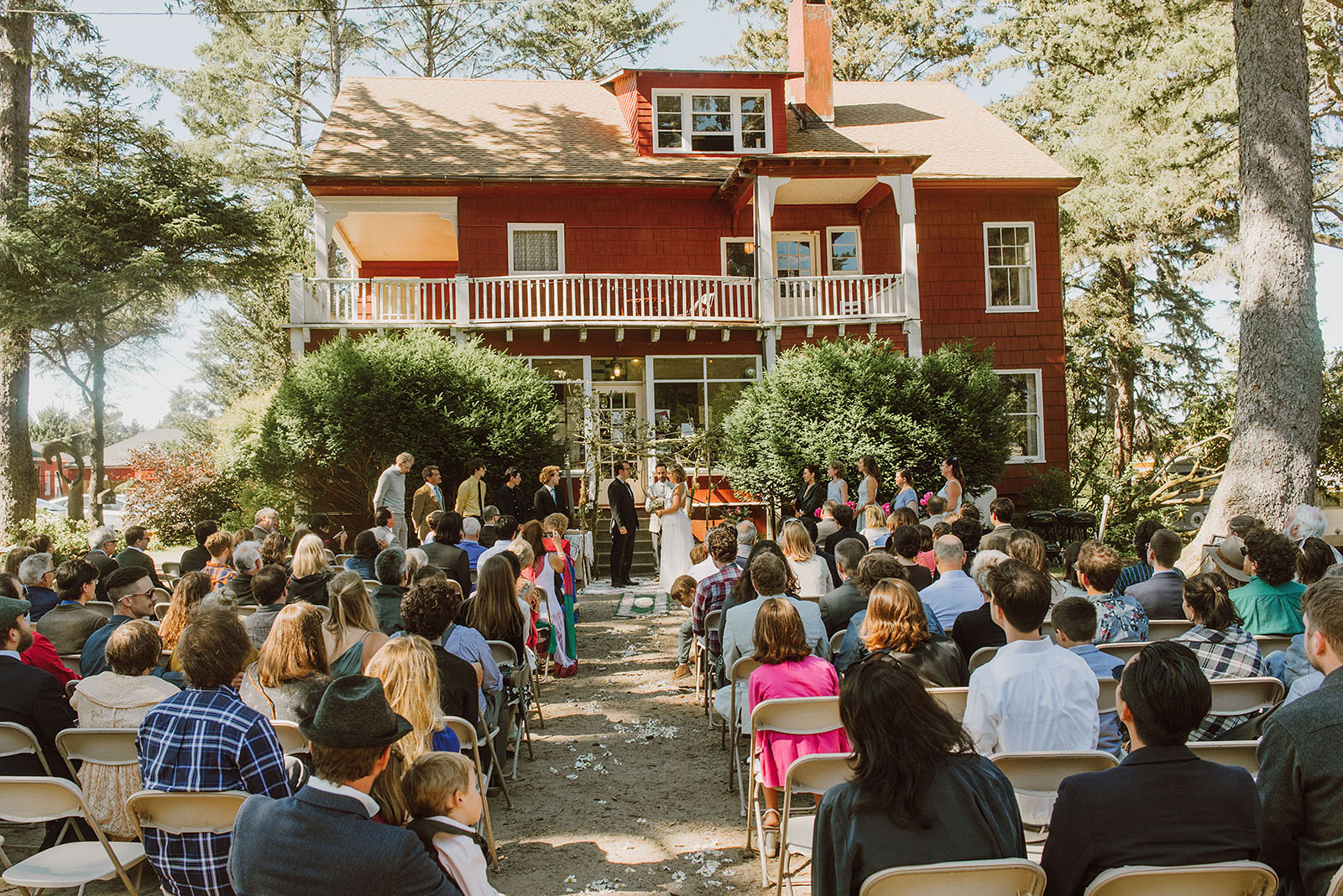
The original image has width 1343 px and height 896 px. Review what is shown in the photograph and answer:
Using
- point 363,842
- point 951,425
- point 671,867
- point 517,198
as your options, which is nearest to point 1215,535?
point 951,425

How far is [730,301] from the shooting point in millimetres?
19578

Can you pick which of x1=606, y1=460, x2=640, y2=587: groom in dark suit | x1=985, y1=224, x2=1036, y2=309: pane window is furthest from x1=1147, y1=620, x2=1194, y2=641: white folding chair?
x1=985, y1=224, x2=1036, y2=309: pane window

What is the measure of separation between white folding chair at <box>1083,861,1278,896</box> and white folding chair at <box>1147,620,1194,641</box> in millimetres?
3511

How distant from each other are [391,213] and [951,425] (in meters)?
11.9

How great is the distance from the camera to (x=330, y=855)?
2.38 metres

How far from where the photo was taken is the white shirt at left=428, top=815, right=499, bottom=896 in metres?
2.57

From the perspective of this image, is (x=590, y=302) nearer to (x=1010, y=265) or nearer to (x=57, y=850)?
(x=1010, y=265)

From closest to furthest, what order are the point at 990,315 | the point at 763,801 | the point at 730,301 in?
the point at 763,801 → the point at 730,301 → the point at 990,315

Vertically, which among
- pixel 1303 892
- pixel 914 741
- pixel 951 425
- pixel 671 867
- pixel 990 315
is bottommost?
pixel 671 867

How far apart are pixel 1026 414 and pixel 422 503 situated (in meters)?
14.3

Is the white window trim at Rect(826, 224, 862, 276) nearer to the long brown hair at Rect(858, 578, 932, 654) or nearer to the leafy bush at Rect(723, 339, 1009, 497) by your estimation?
the leafy bush at Rect(723, 339, 1009, 497)

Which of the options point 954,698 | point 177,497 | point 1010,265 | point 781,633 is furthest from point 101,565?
point 1010,265

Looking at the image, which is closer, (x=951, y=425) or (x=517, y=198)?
(x=951, y=425)

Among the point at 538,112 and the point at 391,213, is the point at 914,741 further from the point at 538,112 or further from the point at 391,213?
the point at 538,112
